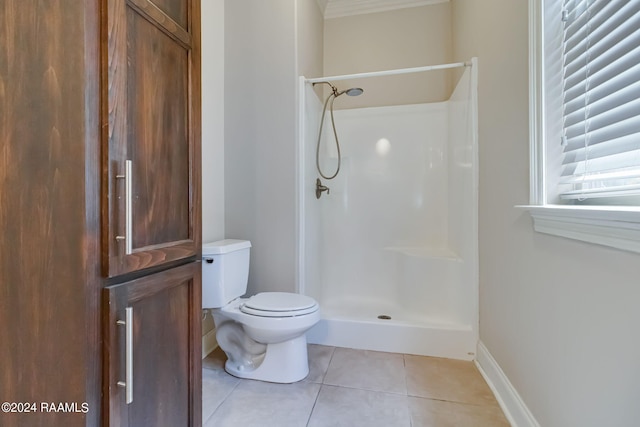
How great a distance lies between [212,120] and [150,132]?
125 centimetres

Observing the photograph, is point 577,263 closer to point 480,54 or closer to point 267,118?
point 480,54

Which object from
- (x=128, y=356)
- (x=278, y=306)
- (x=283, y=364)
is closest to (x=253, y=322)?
(x=278, y=306)

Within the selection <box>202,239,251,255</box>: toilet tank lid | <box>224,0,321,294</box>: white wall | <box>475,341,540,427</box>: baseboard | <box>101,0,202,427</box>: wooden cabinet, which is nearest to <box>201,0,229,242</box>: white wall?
<box>224,0,321,294</box>: white wall

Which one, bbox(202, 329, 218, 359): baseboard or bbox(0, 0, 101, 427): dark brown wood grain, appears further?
bbox(202, 329, 218, 359): baseboard

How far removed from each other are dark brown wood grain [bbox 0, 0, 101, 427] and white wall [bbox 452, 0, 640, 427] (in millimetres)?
1192

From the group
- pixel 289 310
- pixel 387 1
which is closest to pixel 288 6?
pixel 387 1

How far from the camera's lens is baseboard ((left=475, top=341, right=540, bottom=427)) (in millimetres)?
1187

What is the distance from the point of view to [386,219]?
8.64 feet

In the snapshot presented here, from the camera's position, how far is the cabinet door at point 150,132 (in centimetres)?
65

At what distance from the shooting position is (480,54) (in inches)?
67.5

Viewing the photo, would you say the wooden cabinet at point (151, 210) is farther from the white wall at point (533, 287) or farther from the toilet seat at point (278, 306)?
the white wall at point (533, 287)

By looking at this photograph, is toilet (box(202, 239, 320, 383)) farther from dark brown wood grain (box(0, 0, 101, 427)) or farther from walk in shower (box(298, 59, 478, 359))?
dark brown wood grain (box(0, 0, 101, 427))

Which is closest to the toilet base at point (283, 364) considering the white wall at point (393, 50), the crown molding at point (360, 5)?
the white wall at point (393, 50)

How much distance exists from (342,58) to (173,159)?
2.34 m
